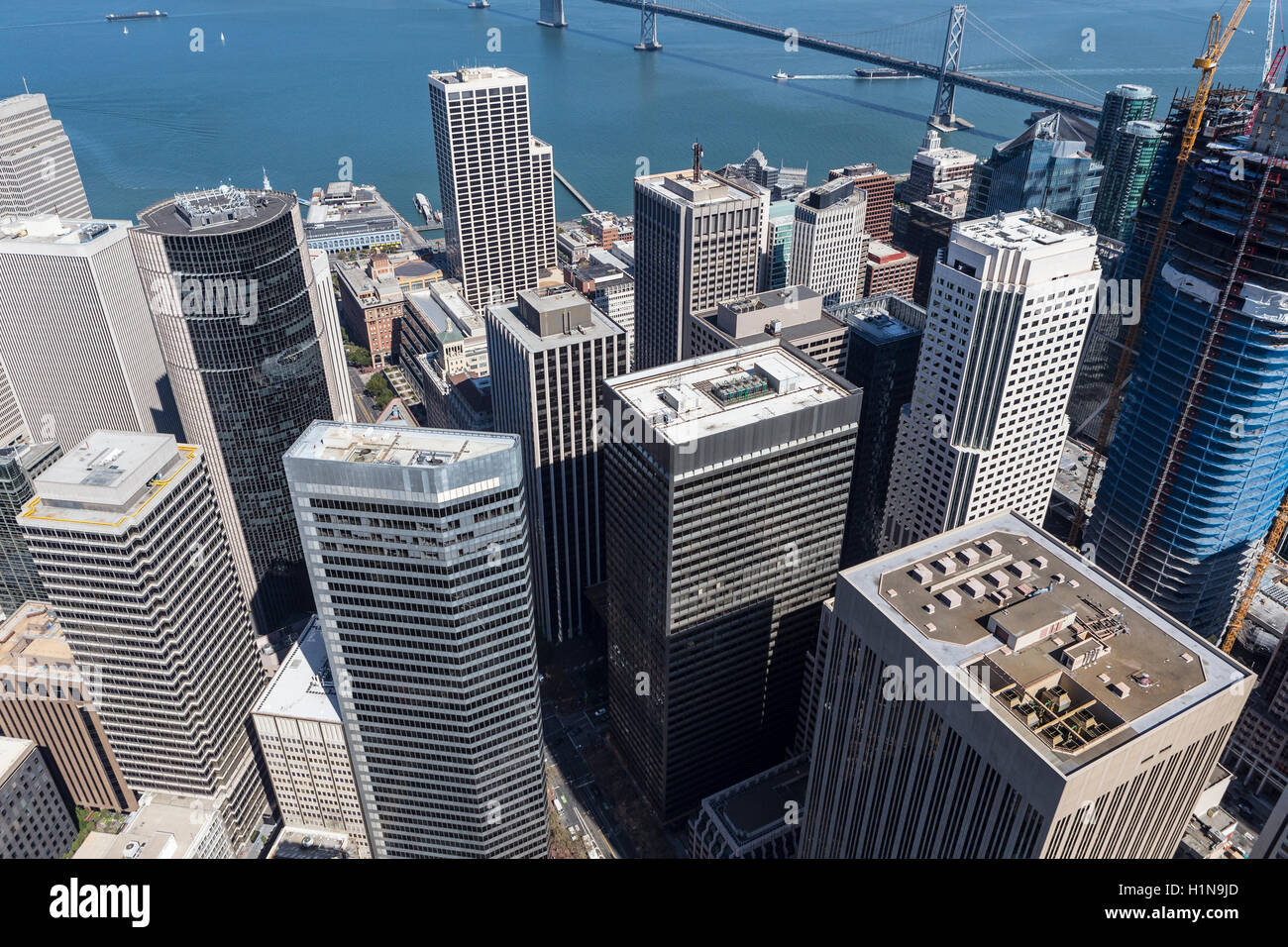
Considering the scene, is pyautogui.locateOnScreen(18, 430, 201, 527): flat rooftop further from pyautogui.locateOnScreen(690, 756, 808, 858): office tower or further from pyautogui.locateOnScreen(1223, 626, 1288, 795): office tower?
pyautogui.locateOnScreen(1223, 626, 1288, 795): office tower

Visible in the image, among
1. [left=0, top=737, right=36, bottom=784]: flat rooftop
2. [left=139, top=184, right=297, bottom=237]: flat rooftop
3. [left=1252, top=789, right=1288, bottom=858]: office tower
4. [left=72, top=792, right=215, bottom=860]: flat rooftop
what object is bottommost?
[left=72, top=792, right=215, bottom=860]: flat rooftop

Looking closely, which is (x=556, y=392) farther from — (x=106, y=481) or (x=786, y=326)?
(x=106, y=481)

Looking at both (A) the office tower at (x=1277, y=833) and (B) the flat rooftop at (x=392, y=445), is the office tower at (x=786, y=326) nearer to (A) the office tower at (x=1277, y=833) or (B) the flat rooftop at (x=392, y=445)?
(B) the flat rooftop at (x=392, y=445)

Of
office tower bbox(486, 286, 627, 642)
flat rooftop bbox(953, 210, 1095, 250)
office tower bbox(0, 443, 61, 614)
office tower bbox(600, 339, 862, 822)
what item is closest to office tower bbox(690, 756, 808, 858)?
office tower bbox(600, 339, 862, 822)

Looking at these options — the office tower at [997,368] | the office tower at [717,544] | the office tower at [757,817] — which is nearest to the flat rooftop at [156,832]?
the office tower at [717,544]

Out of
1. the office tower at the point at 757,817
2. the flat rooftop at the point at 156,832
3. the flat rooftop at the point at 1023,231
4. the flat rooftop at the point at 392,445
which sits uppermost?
the flat rooftop at the point at 1023,231

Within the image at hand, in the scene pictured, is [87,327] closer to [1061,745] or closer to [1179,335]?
[1061,745]
